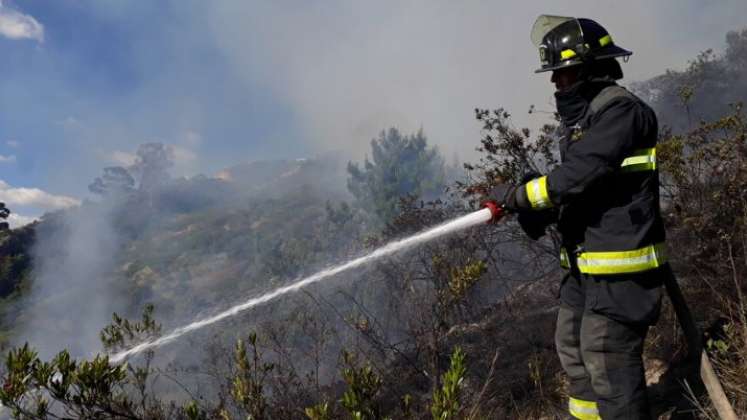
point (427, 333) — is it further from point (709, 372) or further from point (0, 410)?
point (0, 410)

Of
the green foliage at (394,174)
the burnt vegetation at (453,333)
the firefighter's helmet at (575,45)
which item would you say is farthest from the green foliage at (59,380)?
the green foliage at (394,174)

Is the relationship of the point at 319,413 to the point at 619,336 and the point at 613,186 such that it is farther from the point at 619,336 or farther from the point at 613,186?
the point at 613,186

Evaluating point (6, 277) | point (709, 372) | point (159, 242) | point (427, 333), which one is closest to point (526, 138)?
point (427, 333)

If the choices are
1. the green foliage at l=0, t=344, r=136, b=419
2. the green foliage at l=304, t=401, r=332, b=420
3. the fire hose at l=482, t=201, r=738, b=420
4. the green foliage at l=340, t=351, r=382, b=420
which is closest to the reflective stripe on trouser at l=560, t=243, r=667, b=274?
the fire hose at l=482, t=201, r=738, b=420

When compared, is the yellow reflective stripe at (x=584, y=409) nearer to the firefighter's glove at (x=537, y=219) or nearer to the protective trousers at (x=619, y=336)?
the protective trousers at (x=619, y=336)

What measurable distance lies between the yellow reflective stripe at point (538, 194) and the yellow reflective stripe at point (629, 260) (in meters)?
0.29

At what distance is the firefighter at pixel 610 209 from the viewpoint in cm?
176

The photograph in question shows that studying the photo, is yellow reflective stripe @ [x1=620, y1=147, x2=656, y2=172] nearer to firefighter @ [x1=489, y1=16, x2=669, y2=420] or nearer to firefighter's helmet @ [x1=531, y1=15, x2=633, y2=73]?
firefighter @ [x1=489, y1=16, x2=669, y2=420]

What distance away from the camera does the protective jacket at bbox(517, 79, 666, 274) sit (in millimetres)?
1743

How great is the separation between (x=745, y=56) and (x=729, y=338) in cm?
2897

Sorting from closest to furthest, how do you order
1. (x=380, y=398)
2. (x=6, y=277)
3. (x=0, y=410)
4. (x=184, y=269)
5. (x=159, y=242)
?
(x=0, y=410), (x=380, y=398), (x=6, y=277), (x=184, y=269), (x=159, y=242)

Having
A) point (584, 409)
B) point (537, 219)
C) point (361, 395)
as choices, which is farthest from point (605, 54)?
point (361, 395)

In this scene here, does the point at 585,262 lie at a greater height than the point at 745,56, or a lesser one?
lesser

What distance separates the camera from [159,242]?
4153 centimetres
